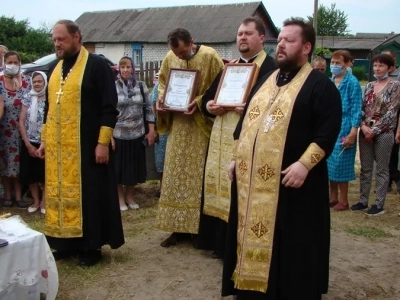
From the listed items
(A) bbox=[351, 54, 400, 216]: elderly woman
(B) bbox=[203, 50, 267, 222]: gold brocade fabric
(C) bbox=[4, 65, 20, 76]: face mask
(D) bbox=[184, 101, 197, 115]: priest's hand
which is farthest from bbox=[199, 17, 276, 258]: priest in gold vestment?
(C) bbox=[4, 65, 20, 76]: face mask

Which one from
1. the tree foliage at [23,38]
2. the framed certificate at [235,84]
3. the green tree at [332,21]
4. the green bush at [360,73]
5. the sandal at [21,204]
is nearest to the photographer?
the framed certificate at [235,84]

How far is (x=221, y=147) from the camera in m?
4.72

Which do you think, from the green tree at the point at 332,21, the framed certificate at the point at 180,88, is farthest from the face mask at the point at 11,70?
the green tree at the point at 332,21

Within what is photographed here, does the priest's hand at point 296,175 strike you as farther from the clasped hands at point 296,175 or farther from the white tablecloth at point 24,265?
the white tablecloth at point 24,265

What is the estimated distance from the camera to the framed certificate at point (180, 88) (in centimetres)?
496

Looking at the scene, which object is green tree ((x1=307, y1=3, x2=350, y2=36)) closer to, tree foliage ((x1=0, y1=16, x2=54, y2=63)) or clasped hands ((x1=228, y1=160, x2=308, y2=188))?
tree foliage ((x1=0, y1=16, x2=54, y2=63))

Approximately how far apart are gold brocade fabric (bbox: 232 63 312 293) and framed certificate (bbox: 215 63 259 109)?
31.4 inches

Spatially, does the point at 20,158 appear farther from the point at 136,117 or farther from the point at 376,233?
the point at 376,233

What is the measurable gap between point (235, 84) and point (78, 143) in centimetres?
138

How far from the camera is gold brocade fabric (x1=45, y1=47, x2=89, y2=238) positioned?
4461 mm

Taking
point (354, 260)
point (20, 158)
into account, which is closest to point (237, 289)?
point (354, 260)

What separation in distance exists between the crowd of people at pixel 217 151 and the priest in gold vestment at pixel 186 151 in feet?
0.03

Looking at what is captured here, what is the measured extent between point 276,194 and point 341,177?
352 cm

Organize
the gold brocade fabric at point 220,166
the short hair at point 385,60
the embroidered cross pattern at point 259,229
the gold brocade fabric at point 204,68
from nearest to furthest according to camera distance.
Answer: the embroidered cross pattern at point 259,229, the gold brocade fabric at point 220,166, the gold brocade fabric at point 204,68, the short hair at point 385,60
